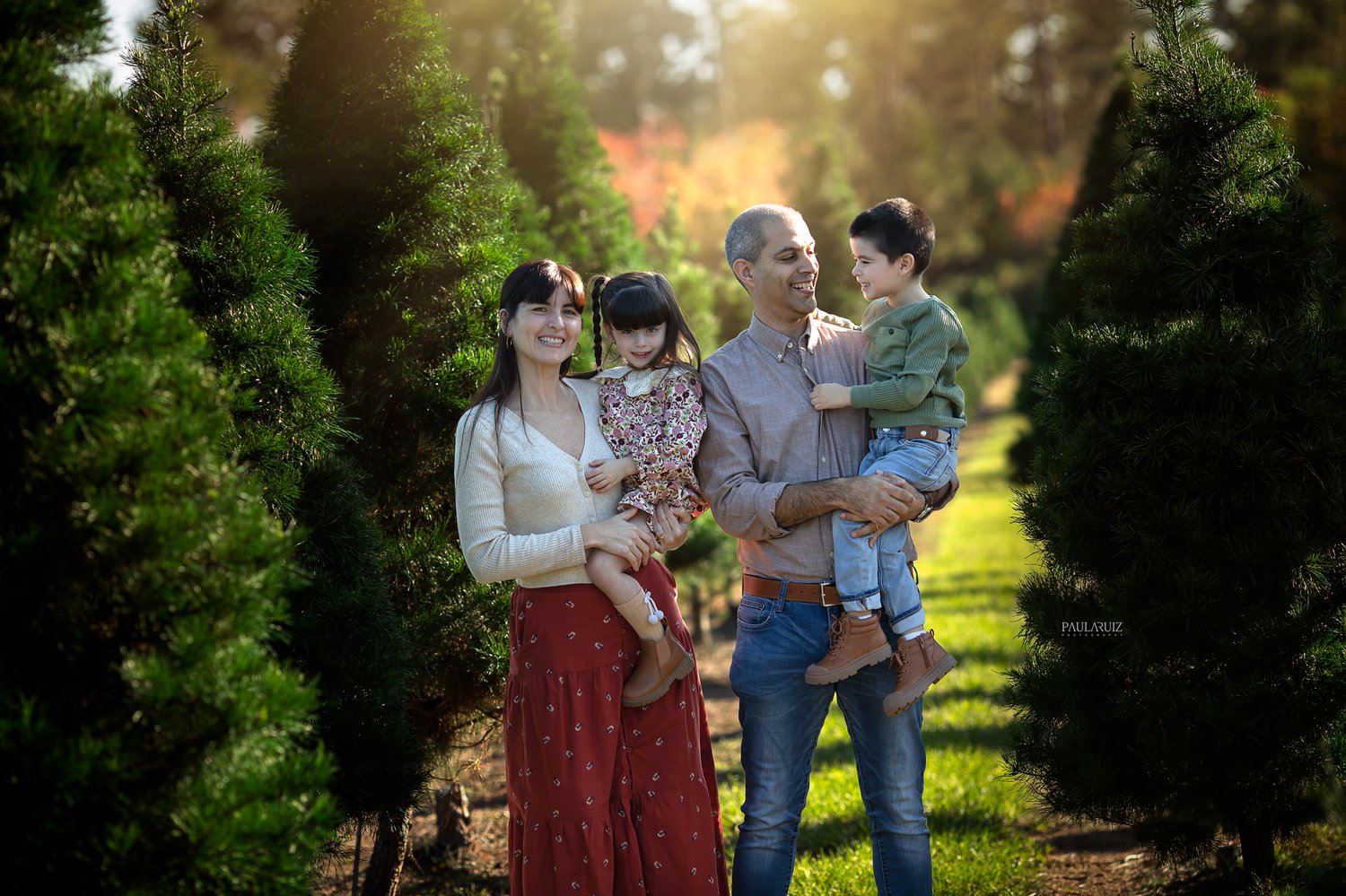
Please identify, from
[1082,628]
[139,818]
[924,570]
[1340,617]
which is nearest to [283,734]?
[139,818]

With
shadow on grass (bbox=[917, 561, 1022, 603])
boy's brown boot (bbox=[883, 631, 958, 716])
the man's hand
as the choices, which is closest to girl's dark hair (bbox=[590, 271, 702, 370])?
the man's hand

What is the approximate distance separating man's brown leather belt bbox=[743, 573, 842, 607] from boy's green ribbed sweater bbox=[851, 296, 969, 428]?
0.52 m

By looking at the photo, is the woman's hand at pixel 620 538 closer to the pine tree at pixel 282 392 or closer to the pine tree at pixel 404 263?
the pine tree at pixel 282 392

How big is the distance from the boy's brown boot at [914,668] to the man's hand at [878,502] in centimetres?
36

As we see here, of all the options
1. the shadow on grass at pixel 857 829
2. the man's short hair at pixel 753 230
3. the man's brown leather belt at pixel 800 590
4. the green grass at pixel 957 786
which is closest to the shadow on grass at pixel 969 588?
the green grass at pixel 957 786

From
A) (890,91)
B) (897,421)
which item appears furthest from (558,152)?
(890,91)

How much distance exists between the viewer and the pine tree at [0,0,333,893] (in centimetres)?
188

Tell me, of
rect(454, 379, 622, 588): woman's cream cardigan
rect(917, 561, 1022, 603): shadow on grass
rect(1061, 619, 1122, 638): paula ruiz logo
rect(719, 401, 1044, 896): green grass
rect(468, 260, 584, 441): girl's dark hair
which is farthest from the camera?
rect(917, 561, 1022, 603): shadow on grass

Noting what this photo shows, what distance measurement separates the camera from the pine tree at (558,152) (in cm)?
661

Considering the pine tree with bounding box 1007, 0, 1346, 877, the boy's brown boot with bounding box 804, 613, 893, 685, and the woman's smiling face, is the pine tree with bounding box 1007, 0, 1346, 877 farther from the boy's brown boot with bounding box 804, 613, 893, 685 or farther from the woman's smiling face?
the woman's smiling face

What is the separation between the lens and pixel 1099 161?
8.51 metres

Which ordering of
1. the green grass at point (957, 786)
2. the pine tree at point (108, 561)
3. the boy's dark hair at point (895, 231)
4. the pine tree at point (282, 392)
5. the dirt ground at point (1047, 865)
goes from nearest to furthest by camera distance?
1. the pine tree at point (108, 561)
2. the pine tree at point (282, 392)
3. the boy's dark hair at point (895, 231)
4. the dirt ground at point (1047, 865)
5. the green grass at point (957, 786)

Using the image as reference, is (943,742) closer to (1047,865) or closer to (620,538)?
(1047,865)

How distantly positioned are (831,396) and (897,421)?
23 centimetres
